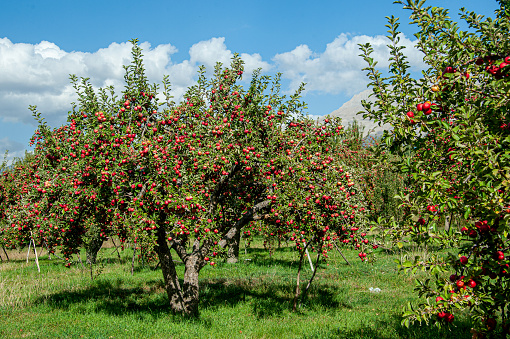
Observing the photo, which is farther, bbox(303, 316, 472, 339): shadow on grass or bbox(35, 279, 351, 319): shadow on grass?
bbox(35, 279, 351, 319): shadow on grass

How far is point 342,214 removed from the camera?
7.48 metres

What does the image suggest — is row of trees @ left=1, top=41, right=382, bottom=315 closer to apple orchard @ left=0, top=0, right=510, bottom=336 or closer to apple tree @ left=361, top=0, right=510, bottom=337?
apple orchard @ left=0, top=0, right=510, bottom=336

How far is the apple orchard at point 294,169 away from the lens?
3535 mm

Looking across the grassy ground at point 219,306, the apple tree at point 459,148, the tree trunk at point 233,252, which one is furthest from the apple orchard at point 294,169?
the tree trunk at point 233,252

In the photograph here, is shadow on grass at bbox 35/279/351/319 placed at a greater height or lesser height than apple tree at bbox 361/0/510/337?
lesser

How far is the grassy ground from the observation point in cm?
767

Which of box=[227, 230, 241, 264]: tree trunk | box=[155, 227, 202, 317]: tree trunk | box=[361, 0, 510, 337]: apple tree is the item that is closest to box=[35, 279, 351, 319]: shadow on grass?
box=[155, 227, 202, 317]: tree trunk

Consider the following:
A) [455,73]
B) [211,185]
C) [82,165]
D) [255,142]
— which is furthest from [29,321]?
[455,73]

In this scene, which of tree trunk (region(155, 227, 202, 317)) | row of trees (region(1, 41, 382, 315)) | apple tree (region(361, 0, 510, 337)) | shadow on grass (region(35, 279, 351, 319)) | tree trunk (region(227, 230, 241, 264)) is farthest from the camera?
tree trunk (region(227, 230, 241, 264))

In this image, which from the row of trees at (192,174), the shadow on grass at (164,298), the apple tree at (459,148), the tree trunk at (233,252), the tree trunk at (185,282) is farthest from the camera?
the tree trunk at (233,252)

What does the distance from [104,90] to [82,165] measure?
1.78 m

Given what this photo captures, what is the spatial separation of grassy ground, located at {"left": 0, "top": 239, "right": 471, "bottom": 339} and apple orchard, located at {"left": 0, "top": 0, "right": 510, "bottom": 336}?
114cm

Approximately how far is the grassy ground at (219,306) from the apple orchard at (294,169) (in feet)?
3.75

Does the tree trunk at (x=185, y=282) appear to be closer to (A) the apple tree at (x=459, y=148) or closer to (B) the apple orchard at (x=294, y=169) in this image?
(B) the apple orchard at (x=294, y=169)
